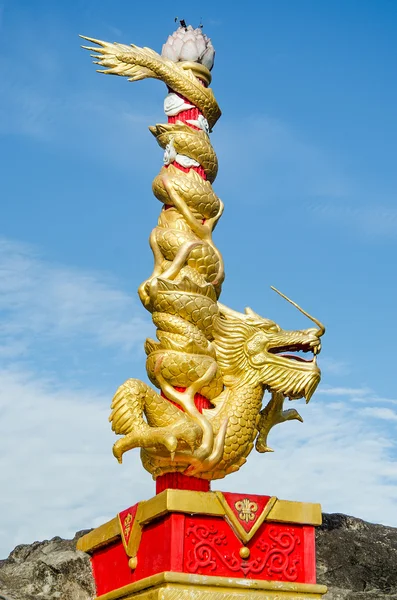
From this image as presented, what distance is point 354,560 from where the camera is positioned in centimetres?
900

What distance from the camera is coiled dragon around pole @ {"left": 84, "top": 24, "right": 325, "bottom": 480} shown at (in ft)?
22.0

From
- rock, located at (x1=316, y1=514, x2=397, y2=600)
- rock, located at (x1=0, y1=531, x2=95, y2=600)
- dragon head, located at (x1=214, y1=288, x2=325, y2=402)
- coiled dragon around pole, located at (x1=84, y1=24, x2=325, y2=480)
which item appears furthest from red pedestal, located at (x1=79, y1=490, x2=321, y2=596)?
rock, located at (x1=316, y1=514, x2=397, y2=600)

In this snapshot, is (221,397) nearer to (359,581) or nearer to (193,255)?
(193,255)

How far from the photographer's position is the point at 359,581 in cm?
888

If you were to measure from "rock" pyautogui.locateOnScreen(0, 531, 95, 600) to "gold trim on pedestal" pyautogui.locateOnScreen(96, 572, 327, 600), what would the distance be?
7.24 ft

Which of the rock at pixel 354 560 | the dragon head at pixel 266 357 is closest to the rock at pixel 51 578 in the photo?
the rock at pixel 354 560

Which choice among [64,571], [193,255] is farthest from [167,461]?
[64,571]

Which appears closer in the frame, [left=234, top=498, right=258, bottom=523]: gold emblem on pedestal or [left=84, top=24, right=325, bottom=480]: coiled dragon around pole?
[left=234, top=498, right=258, bottom=523]: gold emblem on pedestal

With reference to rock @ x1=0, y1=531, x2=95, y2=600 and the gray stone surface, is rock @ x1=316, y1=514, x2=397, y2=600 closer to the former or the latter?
the gray stone surface

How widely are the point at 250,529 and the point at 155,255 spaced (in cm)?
224

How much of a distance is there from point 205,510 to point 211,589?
0.50 metres

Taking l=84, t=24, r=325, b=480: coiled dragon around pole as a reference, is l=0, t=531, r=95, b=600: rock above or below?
below

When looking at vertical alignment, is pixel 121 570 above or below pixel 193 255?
below

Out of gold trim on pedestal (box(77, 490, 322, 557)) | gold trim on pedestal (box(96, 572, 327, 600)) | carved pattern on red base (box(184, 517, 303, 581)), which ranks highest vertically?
gold trim on pedestal (box(77, 490, 322, 557))
